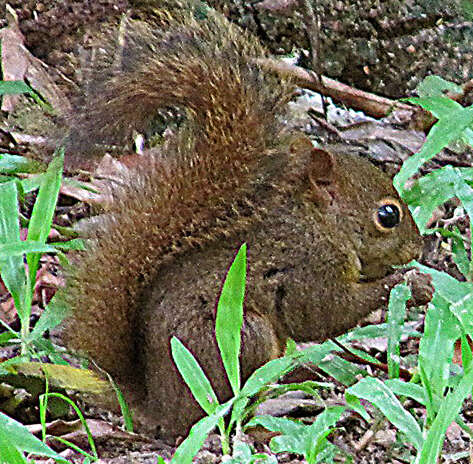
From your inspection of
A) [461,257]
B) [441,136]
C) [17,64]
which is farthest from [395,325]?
[17,64]

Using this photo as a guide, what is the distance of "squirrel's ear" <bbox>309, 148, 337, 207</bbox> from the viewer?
10.7ft

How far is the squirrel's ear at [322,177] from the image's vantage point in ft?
10.7

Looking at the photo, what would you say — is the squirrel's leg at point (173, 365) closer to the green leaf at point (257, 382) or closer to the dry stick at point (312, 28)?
the green leaf at point (257, 382)

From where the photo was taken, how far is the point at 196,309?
2889 millimetres

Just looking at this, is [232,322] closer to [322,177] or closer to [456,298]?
[456,298]

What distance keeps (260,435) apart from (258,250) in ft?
2.17

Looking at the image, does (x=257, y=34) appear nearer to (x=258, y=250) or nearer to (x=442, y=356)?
(x=258, y=250)

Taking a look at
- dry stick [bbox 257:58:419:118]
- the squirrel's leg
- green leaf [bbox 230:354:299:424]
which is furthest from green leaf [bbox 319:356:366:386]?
dry stick [bbox 257:58:419:118]

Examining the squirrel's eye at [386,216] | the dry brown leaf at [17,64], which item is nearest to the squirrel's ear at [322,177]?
the squirrel's eye at [386,216]

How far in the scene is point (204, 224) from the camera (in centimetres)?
301

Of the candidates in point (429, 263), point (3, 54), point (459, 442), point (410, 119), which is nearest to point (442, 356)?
point (459, 442)

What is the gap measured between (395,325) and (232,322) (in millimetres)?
676

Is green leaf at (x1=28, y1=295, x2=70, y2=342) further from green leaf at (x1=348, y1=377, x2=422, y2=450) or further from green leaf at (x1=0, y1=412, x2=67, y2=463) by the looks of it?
green leaf at (x1=348, y1=377, x2=422, y2=450)

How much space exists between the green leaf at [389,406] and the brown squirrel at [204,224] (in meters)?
0.87
